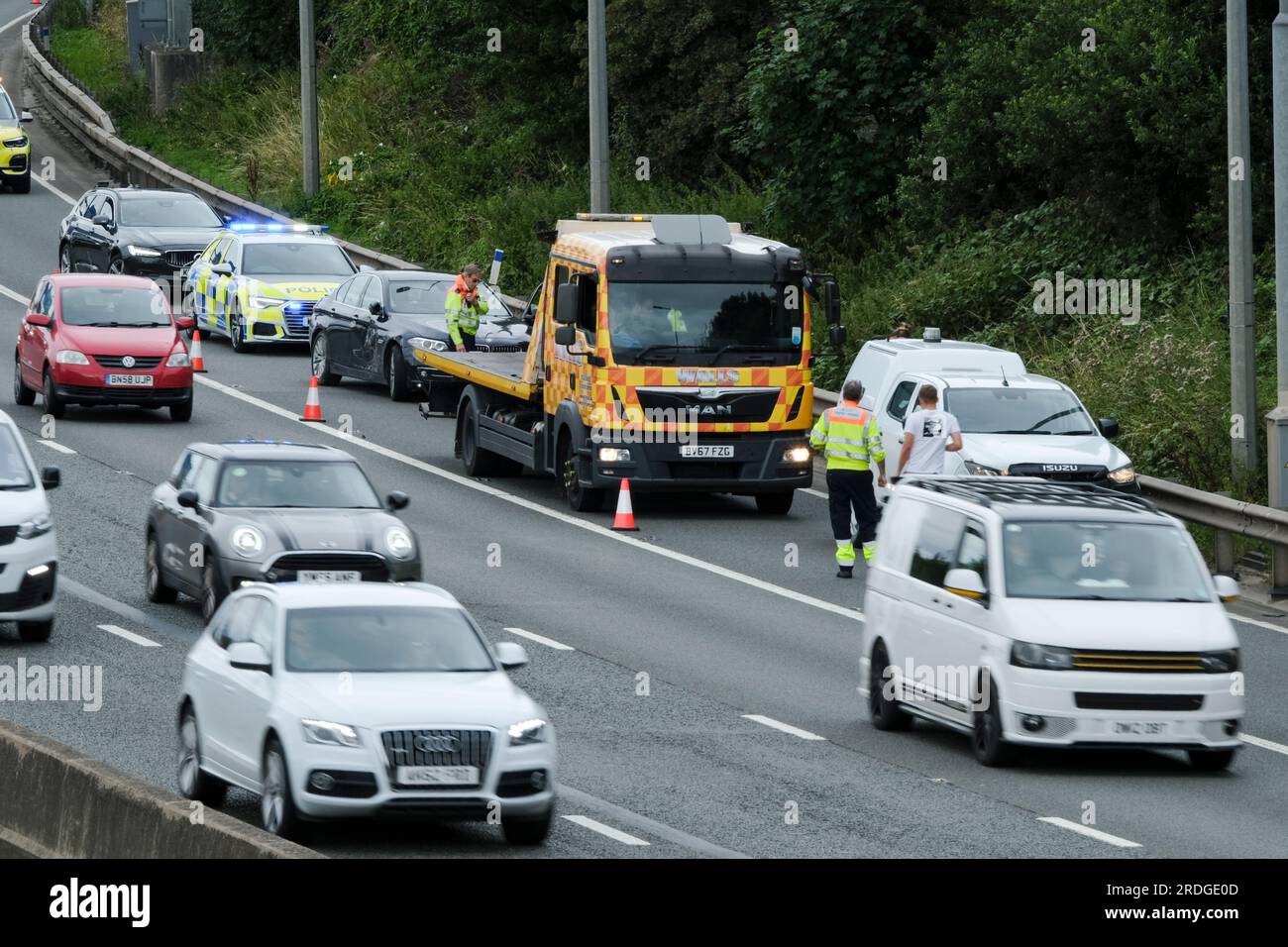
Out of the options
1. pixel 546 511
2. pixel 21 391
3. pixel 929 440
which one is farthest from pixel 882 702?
pixel 21 391

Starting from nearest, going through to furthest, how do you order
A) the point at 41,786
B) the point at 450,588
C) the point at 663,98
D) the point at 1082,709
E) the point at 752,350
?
the point at 41,786 < the point at 1082,709 < the point at 450,588 < the point at 752,350 < the point at 663,98

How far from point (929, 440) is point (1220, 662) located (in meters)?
7.50

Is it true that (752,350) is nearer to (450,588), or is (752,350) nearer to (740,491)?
(740,491)

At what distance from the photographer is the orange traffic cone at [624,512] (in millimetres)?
25625

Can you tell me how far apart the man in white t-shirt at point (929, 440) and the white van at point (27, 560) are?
812 cm

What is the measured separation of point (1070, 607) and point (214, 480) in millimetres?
7909

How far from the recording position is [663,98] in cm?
4128

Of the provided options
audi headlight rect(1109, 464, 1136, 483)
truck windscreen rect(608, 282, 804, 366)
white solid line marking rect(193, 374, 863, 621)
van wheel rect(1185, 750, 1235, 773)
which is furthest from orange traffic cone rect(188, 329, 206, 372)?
van wheel rect(1185, 750, 1235, 773)

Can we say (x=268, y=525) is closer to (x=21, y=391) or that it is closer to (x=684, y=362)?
(x=684, y=362)

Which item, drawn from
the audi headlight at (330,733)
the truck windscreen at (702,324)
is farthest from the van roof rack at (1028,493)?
the truck windscreen at (702,324)

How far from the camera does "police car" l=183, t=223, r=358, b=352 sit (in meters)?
37.2

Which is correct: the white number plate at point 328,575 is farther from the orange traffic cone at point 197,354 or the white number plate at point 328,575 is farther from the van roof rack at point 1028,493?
the orange traffic cone at point 197,354

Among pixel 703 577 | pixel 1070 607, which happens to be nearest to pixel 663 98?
pixel 703 577

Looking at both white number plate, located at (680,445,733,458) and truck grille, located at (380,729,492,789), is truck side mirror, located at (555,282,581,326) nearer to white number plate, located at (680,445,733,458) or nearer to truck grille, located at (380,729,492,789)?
white number plate, located at (680,445,733,458)
